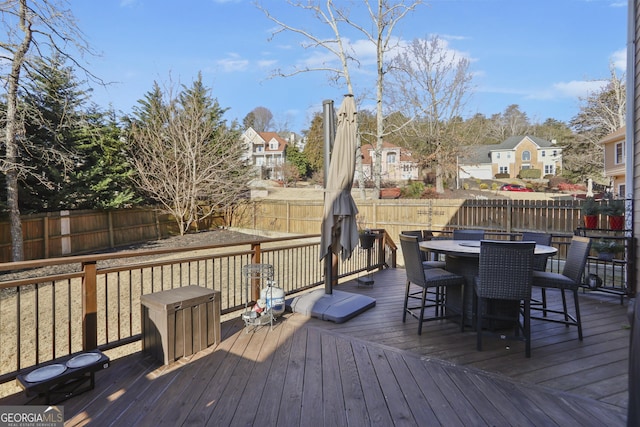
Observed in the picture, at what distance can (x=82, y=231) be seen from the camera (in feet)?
33.8

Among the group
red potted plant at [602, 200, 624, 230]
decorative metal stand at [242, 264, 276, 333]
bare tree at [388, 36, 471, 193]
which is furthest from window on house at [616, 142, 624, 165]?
decorative metal stand at [242, 264, 276, 333]

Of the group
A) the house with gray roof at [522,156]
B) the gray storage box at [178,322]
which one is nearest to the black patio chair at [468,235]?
the gray storage box at [178,322]

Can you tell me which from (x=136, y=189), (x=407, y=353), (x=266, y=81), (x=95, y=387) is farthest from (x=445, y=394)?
(x=266, y=81)

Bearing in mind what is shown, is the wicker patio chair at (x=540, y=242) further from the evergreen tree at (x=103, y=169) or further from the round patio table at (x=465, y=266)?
the evergreen tree at (x=103, y=169)

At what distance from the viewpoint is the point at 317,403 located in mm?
2059

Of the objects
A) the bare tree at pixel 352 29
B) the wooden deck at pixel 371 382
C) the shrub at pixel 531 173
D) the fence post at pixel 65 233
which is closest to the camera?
the wooden deck at pixel 371 382

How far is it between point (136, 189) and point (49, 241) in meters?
3.80

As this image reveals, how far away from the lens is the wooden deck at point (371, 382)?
1915mm

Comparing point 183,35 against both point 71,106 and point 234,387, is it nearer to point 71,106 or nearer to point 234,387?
point 71,106

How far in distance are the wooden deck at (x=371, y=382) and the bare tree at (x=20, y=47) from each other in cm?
810

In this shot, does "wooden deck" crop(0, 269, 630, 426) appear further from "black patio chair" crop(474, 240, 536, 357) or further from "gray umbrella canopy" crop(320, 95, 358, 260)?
"gray umbrella canopy" crop(320, 95, 358, 260)

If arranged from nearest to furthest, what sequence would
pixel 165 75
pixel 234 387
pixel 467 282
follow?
1. pixel 234 387
2. pixel 467 282
3. pixel 165 75

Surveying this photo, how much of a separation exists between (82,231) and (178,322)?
32.2 feet

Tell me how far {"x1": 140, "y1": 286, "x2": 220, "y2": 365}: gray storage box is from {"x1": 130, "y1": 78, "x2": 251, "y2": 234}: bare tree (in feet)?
35.5
